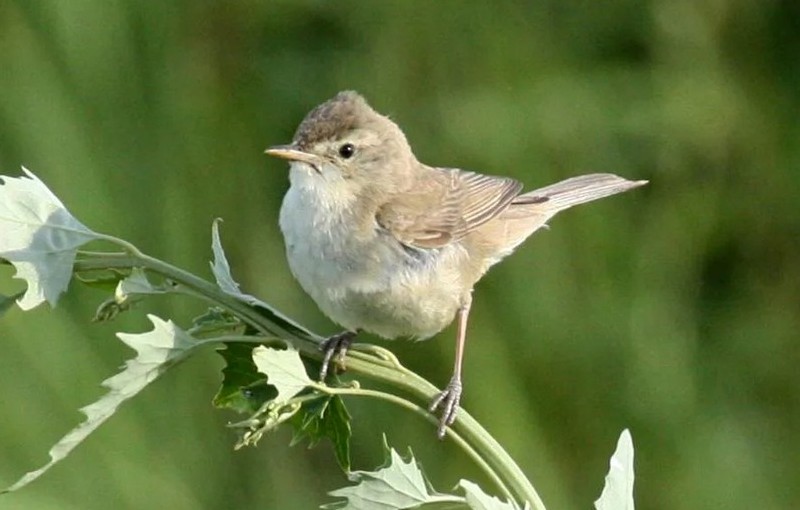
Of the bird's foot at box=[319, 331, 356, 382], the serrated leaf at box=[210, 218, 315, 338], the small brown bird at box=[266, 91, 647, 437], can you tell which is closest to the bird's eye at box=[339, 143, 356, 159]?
the small brown bird at box=[266, 91, 647, 437]

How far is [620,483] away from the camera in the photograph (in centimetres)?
158

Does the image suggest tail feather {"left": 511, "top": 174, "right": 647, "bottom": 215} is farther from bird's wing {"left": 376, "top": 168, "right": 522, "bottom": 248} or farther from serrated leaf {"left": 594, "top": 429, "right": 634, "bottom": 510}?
serrated leaf {"left": 594, "top": 429, "right": 634, "bottom": 510}

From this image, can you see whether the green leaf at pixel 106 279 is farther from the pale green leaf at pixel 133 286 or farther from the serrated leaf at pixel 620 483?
the serrated leaf at pixel 620 483

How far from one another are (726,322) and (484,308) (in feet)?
2.27

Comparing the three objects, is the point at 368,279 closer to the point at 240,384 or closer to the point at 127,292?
the point at 240,384

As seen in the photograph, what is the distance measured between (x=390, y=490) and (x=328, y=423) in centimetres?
18

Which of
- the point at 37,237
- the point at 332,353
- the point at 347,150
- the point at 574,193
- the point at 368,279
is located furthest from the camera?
the point at 574,193

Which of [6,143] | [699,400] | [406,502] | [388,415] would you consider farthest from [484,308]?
[406,502]

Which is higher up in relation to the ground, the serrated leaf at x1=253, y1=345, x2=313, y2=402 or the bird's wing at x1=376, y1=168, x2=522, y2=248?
the serrated leaf at x1=253, y1=345, x2=313, y2=402

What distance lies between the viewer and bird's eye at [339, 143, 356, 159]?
2920 mm

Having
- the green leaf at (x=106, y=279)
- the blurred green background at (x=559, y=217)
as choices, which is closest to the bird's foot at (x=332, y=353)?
the green leaf at (x=106, y=279)

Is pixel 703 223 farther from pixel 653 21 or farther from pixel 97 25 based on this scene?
pixel 97 25

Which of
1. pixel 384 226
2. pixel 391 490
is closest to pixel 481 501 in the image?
pixel 391 490

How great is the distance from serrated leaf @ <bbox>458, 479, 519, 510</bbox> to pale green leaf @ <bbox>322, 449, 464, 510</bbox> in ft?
0.33
